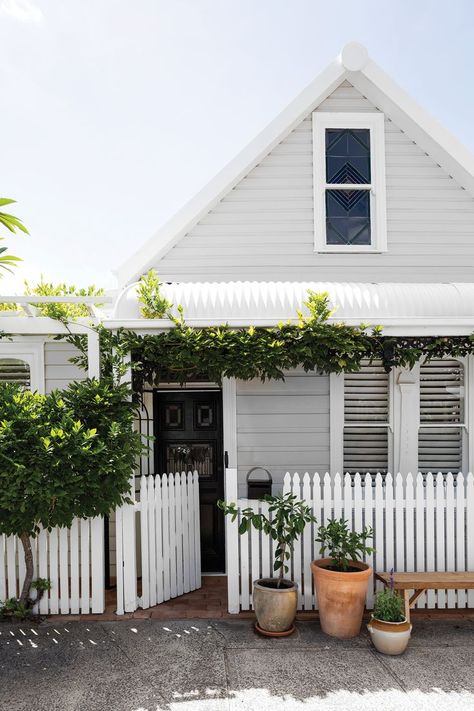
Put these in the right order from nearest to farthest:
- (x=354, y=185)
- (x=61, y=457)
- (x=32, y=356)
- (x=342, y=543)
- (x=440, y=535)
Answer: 1. (x=61, y=457)
2. (x=342, y=543)
3. (x=440, y=535)
4. (x=32, y=356)
5. (x=354, y=185)

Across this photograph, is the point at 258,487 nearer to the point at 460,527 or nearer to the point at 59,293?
the point at 460,527

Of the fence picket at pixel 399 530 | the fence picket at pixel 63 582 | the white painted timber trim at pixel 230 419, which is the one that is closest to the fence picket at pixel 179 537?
the white painted timber trim at pixel 230 419

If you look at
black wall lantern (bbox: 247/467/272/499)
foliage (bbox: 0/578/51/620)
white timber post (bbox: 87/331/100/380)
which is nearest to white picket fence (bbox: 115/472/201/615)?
black wall lantern (bbox: 247/467/272/499)

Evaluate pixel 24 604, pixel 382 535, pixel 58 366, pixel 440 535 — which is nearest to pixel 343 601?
pixel 382 535

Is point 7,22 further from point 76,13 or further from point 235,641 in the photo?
point 235,641

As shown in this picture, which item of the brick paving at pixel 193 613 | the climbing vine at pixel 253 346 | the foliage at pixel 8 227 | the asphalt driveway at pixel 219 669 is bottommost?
the brick paving at pixel 193 613

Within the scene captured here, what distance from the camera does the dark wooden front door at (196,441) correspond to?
7699mm

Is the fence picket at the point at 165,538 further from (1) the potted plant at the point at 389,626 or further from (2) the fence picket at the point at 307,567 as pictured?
(1) the potted plant at the point at 389,626

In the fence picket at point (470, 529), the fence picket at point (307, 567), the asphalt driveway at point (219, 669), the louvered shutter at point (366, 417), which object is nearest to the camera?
the asphalt driveway at point (219, 669)

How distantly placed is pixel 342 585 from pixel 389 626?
568mm

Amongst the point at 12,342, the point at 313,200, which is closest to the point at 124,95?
the point at 313,200

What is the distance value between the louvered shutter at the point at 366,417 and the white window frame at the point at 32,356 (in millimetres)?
4305

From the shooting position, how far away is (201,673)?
15.1 feet

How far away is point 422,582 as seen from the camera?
5359mm
